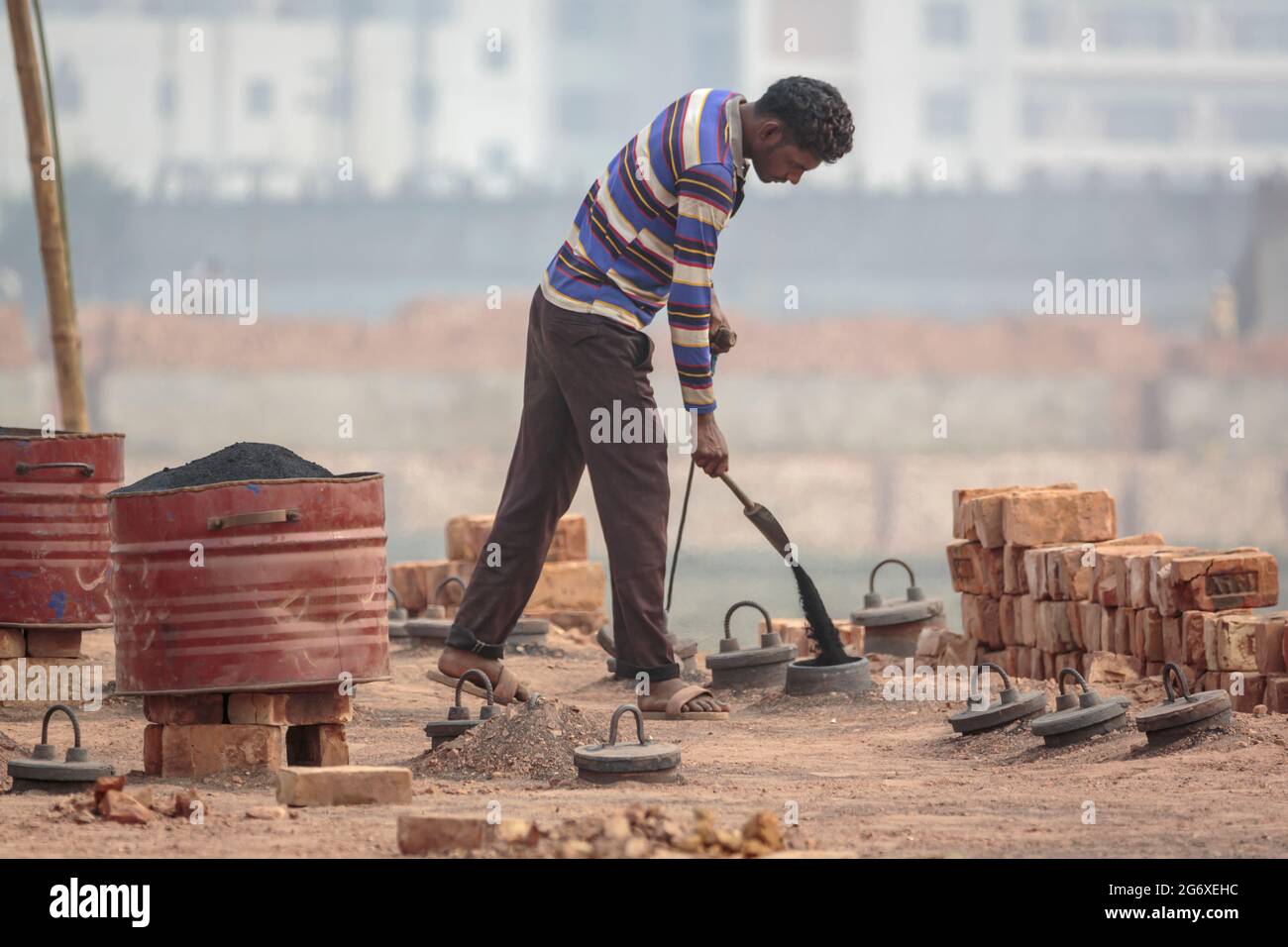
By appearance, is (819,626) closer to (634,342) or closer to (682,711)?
(682,711)

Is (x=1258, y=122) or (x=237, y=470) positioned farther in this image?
(x=1258, y=122)

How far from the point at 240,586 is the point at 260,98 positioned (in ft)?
209

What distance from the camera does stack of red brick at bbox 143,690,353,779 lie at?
16.5 ft

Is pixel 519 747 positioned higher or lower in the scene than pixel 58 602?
lower

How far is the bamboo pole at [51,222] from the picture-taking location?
355 inches

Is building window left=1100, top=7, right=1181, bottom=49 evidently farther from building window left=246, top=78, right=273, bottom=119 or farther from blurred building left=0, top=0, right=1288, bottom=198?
building window left=246, top=78, right=273, bottom=119

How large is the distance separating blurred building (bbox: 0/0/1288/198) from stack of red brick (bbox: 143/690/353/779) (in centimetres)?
5651

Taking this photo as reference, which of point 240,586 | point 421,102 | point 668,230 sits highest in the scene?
point 421,102

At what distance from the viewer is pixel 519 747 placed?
206 inches

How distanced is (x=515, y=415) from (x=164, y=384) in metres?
9.62

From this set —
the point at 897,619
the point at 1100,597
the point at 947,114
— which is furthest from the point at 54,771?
the point at 947,114

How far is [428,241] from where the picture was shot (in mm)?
57469

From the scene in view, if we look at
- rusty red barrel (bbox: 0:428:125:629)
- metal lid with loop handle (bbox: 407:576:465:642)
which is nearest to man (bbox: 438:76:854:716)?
rusty red barrel (bbox: 0:428:125:629)
